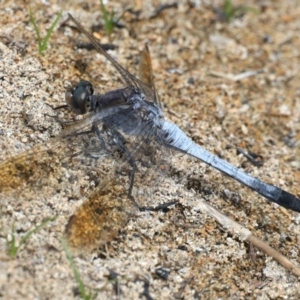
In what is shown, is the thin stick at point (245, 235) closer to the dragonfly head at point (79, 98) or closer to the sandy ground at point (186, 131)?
the sandy ground at point (186, 131)

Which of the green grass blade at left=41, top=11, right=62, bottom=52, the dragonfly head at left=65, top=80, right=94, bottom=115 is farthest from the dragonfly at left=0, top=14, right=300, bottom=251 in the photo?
the green grass blade at left=41, top=11, right=62, bottom=52

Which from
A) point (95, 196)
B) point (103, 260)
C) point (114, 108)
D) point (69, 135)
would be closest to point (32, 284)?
point (103, 260)

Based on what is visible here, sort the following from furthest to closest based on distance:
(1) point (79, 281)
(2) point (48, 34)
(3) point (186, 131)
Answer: (3) point (186, 131) → (2) point (48, 34) → (1) point (79, 281)

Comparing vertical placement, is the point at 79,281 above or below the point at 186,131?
below

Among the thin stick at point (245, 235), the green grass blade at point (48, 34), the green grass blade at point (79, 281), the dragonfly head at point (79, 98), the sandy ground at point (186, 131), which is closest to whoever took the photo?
the green grass blade at point (79, 281)

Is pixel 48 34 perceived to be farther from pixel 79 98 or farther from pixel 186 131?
pixel 186 131

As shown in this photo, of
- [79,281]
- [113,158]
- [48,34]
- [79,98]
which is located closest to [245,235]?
[113,158]

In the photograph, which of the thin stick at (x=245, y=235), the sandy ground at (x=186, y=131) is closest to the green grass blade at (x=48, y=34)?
the sandy ground at (x=186, y=131)

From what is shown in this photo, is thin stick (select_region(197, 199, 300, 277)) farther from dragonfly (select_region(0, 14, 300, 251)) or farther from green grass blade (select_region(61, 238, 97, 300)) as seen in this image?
green grass blade (select_region(61, 238, 97, 300))
